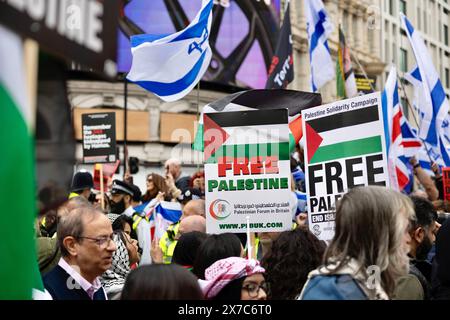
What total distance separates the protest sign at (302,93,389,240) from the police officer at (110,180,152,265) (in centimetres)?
256

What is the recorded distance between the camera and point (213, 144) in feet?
21.6

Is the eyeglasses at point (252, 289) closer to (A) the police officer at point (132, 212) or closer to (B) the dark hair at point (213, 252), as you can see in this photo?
(B) the dark hair at point (213, 252)

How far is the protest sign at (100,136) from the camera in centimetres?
1435

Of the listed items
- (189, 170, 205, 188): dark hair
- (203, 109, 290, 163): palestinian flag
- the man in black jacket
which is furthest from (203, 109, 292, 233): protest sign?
(189, 170, 205, 188): dark hair

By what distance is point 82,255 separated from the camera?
453cm

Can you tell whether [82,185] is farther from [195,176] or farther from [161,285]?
[161,285]

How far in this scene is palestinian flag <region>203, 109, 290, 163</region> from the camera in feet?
21.4

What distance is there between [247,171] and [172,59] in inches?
99.4

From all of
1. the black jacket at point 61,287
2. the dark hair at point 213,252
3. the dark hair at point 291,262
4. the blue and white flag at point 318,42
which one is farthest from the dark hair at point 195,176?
the black jacket at point 61,287

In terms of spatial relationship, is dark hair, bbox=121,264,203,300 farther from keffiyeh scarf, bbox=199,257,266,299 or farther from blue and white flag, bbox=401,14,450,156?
blue and white flag, bbox=401,14,450,156

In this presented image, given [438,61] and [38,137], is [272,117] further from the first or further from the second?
[438,61]

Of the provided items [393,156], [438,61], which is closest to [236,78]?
[438,61]

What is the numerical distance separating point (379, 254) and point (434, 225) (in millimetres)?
2590

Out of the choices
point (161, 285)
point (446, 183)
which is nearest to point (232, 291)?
point (161, 285)
